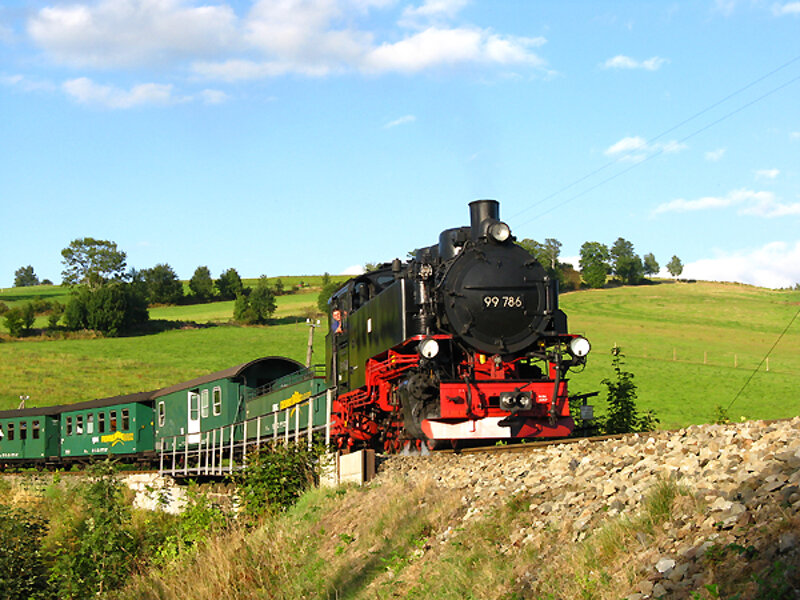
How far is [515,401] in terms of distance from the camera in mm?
12359

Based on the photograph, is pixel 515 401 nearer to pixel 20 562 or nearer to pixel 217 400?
pixel 20 562

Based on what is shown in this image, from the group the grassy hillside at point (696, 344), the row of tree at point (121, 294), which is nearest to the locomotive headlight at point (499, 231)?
the grassy hillside at point (696, 344)

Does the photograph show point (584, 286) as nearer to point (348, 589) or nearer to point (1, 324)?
point (1, 324)

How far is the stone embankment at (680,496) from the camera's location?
4746 mm

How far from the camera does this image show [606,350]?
185 ft

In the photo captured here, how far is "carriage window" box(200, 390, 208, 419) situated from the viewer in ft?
85.7

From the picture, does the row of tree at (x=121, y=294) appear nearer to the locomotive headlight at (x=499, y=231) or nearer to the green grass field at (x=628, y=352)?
the green grass field at (x=628, y=352)

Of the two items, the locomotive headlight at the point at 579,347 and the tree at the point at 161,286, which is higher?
the tree at the point at 161,286

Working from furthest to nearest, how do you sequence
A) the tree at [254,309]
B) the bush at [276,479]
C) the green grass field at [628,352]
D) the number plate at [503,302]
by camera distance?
the tree at [254,309] < the green grass field at [628,352] < the number plate at [503,302] < the bush at [276,479]

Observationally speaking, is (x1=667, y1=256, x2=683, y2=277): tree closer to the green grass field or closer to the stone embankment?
the green grass field

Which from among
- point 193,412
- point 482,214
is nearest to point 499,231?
point 482,214

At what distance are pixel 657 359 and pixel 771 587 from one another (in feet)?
168

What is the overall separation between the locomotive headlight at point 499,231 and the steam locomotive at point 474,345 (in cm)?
2

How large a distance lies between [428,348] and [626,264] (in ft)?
300
